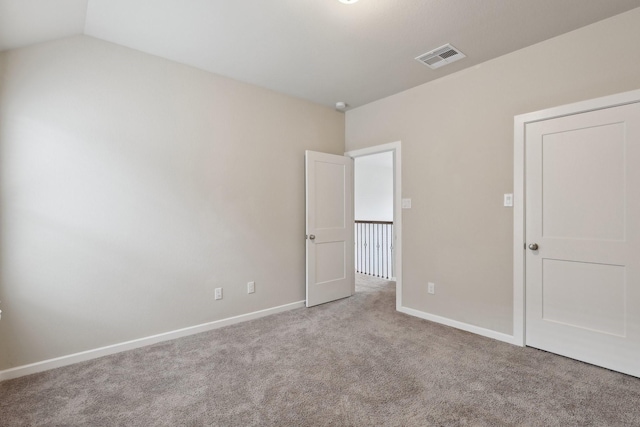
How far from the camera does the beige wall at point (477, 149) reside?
2336mm

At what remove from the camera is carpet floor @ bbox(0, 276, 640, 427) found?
5.78 feet

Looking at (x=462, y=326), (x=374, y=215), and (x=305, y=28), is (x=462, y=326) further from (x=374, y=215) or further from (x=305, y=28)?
(x=374, y=215)

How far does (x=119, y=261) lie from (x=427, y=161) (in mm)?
3192

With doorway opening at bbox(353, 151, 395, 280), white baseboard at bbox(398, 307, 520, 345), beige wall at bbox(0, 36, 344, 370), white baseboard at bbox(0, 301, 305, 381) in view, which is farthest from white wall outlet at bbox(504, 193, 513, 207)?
doorway opening at bbox(353, 151, 395, 280)

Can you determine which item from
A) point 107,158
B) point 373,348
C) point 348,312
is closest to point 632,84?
point 373,348

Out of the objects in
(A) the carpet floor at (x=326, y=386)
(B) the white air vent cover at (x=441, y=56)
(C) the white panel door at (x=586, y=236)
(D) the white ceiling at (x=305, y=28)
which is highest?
(D) the white ceiling at (x=305, y=28)

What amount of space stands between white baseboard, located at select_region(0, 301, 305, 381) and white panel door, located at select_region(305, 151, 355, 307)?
0.70m

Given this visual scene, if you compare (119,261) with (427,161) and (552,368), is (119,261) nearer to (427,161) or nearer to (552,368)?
(427,161)

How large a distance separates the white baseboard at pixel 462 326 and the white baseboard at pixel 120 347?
160cm

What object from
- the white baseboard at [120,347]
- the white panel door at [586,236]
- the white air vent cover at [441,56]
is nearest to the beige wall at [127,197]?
the white baseboard at [120,347]

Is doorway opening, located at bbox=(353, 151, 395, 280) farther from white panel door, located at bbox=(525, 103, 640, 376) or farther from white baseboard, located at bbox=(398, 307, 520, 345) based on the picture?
white panel door, located at bbox=(525, 103, 640, 376)

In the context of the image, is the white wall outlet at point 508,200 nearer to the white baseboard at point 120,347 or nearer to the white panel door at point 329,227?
the white panel door at point 329,227

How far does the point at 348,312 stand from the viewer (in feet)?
11.8

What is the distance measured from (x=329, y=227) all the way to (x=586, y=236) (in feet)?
8.38
